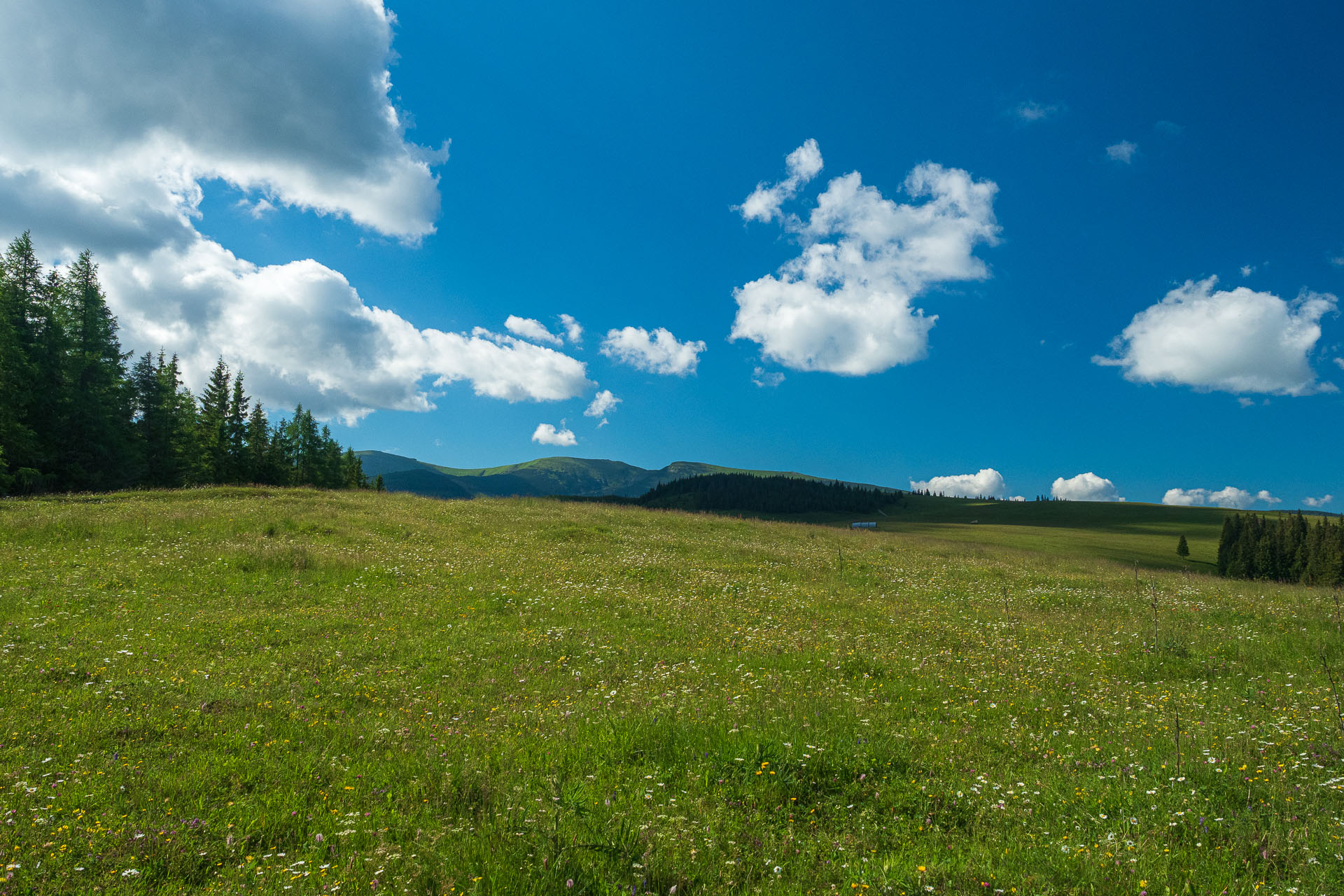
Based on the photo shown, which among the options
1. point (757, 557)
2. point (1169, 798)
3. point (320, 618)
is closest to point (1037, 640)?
point (1169, 798)

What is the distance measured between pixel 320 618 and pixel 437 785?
9.69 metres

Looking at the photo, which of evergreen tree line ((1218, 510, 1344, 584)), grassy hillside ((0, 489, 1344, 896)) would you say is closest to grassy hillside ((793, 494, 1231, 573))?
evergreen tree line ((1218, 510, 1344, 584))

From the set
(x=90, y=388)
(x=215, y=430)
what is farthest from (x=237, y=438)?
(x=90, y=388)

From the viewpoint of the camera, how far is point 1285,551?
8938 cm

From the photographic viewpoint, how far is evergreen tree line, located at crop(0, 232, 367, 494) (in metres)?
37.1

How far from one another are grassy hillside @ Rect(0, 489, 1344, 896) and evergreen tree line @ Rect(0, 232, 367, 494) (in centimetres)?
2956

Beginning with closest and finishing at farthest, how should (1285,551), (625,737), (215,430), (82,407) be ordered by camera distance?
(625,737)
(82,407)
(215,430)
(1285,551)

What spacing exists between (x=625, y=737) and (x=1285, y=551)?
12675 cm

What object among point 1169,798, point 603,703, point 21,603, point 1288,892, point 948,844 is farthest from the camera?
point 21,603

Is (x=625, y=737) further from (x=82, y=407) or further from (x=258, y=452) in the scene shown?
(x=258, y=452)

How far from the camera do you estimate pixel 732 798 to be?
6184 mm

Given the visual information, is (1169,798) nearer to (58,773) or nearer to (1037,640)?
(1037,640)

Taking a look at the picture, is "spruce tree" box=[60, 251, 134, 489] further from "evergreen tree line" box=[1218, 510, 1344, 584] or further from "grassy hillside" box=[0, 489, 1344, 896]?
"evergreen tree line" box=[1218, 510, 1344, 584]

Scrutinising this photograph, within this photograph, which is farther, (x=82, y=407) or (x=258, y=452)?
(x=258, y=452)
